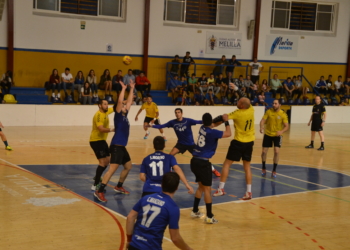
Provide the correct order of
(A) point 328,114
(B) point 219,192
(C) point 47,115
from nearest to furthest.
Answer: (B) point 219,192, (C) point 47,115, (A) point 328,114

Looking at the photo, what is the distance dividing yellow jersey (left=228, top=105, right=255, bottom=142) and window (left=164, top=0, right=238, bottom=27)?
19.6m

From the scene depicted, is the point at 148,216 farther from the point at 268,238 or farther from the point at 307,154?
the point at 307,154

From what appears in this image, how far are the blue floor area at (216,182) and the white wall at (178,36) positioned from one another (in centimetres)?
1542

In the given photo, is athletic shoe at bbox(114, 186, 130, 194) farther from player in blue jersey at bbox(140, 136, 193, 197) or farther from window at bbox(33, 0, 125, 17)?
window at bbox(33, 0, 125, 17)

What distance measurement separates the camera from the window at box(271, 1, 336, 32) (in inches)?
1252

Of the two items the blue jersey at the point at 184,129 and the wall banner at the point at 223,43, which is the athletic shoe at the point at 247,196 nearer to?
the blue jersey at the point at 184,129

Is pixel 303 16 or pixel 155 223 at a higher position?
pixel 303 16

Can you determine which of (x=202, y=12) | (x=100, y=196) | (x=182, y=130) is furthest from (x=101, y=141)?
(x=202, y=12)

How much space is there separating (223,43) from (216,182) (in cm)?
1929

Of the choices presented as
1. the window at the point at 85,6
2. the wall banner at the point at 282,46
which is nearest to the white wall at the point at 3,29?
the window at the point at 85,6

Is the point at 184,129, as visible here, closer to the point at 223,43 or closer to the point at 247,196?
the point at 247,196

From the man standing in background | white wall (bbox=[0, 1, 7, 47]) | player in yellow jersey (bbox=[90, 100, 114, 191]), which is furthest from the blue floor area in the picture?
the man standing in background

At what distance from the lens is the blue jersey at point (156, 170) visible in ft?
23.6

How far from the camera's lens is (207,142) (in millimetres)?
9031
